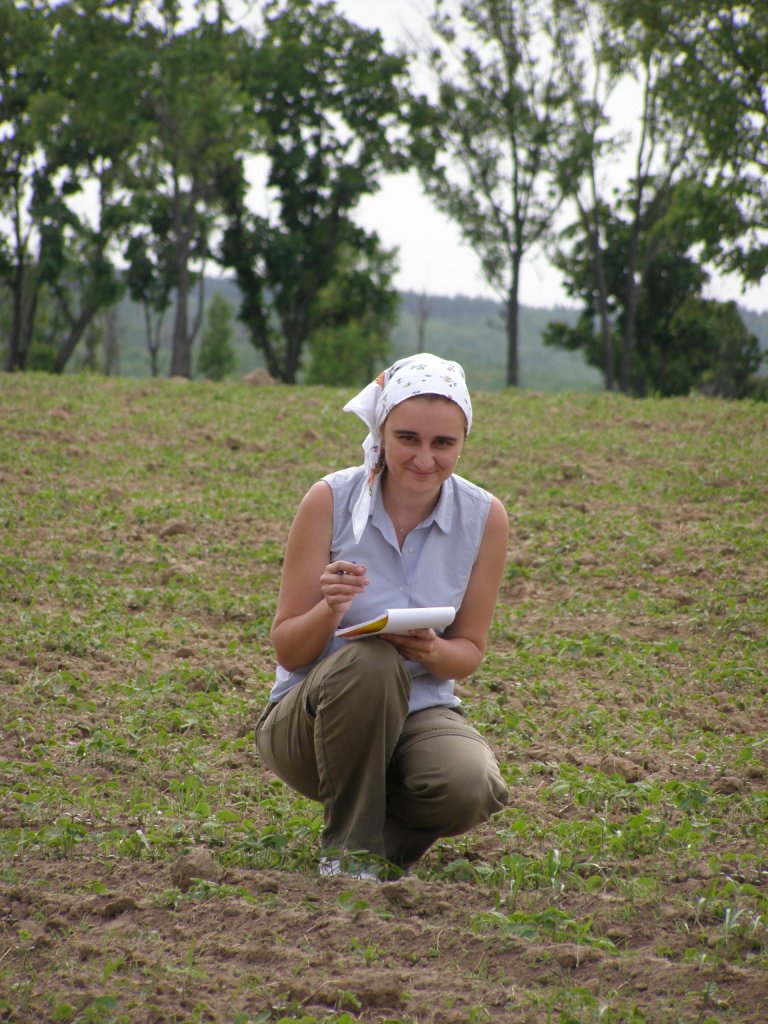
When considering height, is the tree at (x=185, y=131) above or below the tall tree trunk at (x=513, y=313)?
above

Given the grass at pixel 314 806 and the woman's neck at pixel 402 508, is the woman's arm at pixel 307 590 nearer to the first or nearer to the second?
the woman's neck at pixel 402 508

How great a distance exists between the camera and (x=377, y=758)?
3.22m

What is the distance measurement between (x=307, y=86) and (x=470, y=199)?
15.3 ft

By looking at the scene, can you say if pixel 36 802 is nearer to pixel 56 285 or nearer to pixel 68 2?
pixel 68 2

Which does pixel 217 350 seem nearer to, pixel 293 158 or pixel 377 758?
pixel 293 158

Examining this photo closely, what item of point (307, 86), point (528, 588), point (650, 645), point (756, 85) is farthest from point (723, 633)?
point (307, 86)

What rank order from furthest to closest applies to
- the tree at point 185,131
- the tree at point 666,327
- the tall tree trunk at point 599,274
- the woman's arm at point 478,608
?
the tree at point 666,327 → the tall tree trunk at point 599,274 → the tree at point 185,131 → the woman's arm at point 478,608

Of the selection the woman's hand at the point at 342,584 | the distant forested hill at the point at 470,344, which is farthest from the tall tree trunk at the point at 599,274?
the distant forested hill at the point at 470,344

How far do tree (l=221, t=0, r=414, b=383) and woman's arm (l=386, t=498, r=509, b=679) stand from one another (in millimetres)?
24545

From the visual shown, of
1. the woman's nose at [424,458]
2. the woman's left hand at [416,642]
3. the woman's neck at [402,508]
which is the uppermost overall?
the woman's nose at [424,458]

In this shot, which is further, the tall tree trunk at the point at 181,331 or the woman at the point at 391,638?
the tall tree trunk at the point at 181,331

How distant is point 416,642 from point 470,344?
362 feet

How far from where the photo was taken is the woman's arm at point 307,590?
3275 millimetres

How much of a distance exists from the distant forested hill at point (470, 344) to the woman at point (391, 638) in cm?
7958
